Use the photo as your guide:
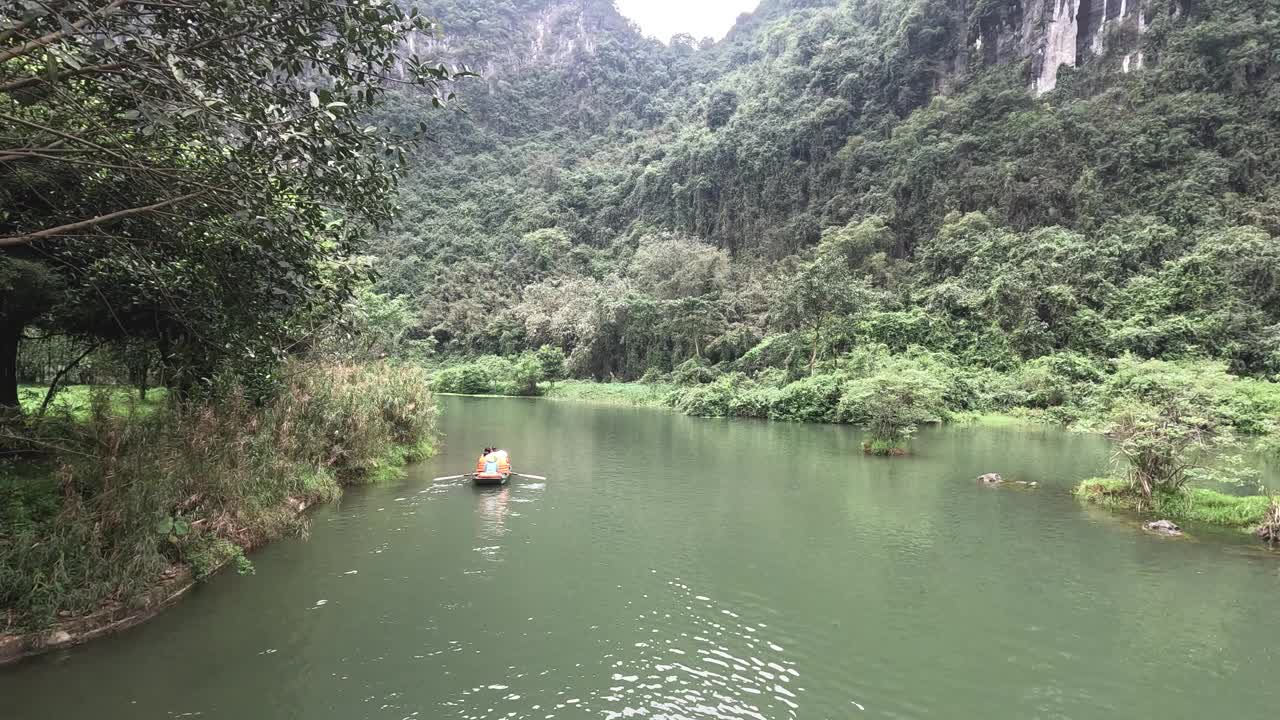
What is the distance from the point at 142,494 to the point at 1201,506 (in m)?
17.6

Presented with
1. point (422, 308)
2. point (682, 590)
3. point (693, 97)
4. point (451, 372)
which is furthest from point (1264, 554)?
point (693, 97)

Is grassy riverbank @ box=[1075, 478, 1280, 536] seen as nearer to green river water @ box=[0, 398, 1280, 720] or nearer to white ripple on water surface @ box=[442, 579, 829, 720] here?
green river water @ box=[0, 398, 1280, 720]

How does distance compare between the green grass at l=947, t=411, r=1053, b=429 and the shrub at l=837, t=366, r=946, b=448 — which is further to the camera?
the green grass at l=947, t=411, r=1053, b=429

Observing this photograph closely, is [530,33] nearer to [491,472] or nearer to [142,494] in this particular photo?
[491,472]

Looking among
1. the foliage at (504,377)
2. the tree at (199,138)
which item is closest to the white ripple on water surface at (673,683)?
the tree at (199,138)

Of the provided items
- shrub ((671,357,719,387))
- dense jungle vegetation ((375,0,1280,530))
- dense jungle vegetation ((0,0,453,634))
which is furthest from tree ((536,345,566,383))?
dense jungle vegetation ((0,0,453,634))

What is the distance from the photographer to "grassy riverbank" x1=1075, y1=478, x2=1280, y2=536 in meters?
12.0

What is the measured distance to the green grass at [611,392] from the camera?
46.4 m

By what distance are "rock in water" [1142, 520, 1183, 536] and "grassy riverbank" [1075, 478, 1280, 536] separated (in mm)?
898

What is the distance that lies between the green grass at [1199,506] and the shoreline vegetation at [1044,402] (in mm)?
24

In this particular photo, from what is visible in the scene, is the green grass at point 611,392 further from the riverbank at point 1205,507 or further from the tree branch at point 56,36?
the tree branch at point 56,36

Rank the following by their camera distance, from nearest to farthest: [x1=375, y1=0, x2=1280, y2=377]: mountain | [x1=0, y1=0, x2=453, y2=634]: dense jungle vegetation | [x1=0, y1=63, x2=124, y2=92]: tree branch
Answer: [x1=0, y1=63, x2=124, y2=92]: tree branch < [x1=0, y1=0, x2=453, y2=634]: dense jungle vegetation < [x1=375, y1=0, x2=1280, y2=377]: mountain

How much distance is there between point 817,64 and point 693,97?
40243mm

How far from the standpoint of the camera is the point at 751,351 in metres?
44.5
